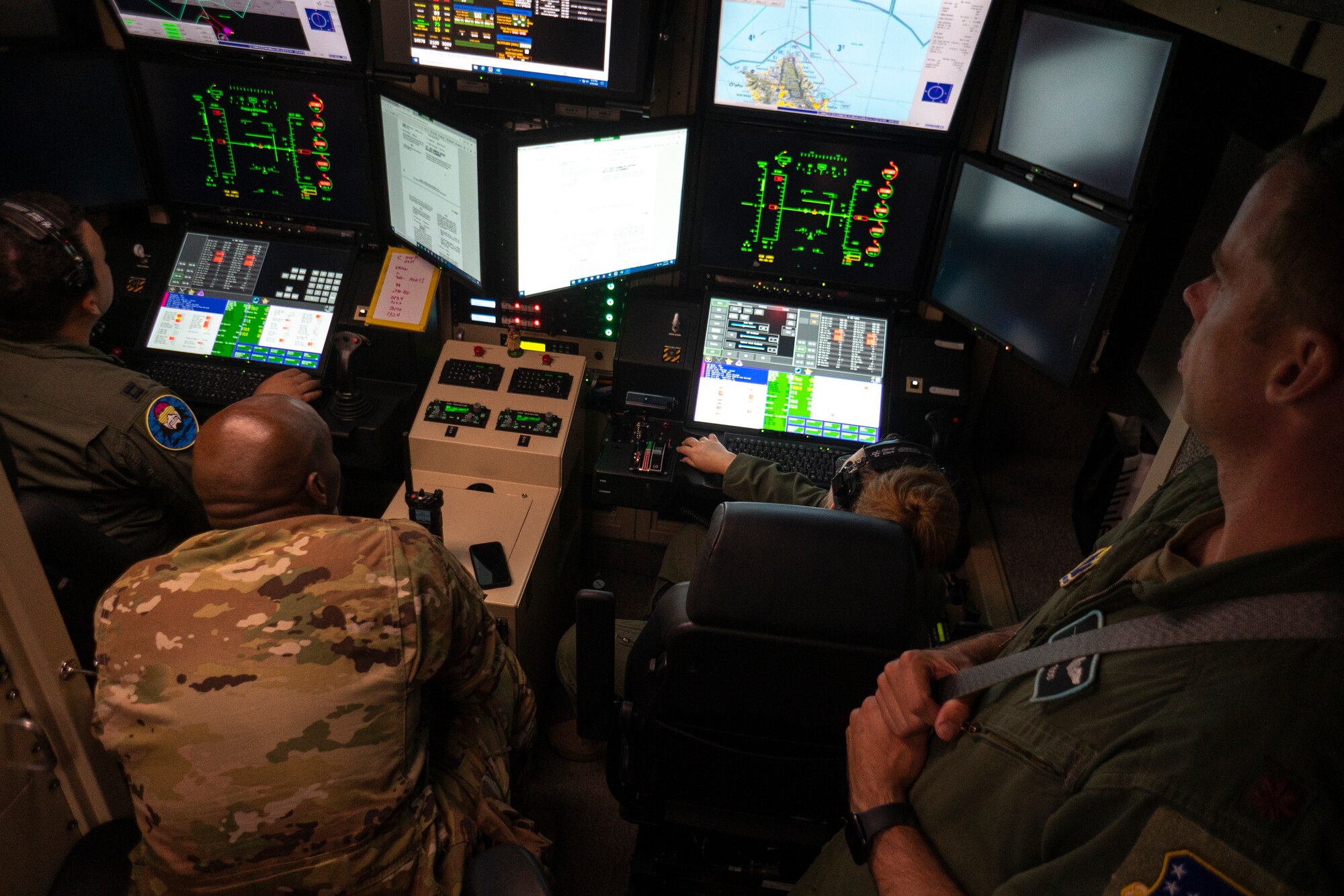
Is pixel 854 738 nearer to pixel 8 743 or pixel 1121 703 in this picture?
pixel 1121 703

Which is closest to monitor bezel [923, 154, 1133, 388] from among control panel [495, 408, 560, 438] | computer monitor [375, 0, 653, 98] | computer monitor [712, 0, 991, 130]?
computer monitor [712, 0, 991, 130]

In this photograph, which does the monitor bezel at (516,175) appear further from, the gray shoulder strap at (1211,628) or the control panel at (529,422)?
the gray shoulder strap at (1211,628)

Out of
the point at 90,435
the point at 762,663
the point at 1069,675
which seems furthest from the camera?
the point at 90,435

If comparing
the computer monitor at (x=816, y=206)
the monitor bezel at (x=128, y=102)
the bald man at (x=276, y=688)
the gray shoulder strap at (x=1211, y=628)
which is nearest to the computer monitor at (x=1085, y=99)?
the computer monitor at (x=816, y=206)

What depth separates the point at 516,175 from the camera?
2.09 m

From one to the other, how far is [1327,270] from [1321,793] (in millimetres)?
426

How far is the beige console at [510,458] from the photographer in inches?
85.0

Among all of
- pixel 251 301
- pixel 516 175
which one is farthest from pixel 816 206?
pixel 251 301

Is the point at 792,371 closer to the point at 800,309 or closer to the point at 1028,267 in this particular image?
the point at 800,309

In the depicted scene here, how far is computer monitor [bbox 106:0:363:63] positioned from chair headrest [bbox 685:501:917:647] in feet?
5.95

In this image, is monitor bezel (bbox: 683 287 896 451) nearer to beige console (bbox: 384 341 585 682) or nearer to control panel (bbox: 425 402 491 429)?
beige console (bbox: 384 341 585 682)

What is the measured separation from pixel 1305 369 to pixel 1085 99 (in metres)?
1.37

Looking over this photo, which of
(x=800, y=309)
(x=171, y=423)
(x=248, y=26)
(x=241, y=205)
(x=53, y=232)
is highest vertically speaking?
(x=248, y=26)

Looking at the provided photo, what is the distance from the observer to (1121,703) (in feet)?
2.58
